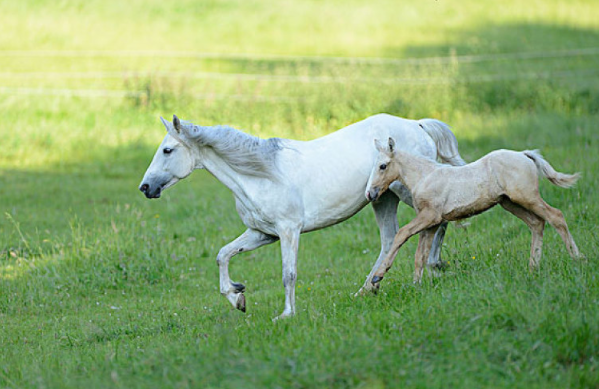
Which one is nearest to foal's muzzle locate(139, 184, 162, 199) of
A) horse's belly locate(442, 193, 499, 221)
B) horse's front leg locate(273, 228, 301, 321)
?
horse's front leg locate(273, 228, 301, 321)

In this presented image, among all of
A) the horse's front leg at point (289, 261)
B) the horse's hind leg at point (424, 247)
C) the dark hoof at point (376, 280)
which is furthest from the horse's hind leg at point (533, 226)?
the horse's front leg at point (289, 261)

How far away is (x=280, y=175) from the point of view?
6793 mm

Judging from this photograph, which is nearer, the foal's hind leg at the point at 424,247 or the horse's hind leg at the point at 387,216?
the foal's hind leg at the point at 424,247

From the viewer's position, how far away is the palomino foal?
6246mm

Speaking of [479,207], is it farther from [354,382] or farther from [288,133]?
[288,133]

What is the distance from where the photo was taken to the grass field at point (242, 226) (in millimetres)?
4797

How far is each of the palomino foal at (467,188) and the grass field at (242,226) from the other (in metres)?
0.32

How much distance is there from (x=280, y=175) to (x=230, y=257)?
940 millimetres

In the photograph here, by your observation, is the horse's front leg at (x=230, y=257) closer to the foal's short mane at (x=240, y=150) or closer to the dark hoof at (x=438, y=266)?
the foal's short mane at (x=240, y=150)

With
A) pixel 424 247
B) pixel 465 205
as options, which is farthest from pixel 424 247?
pixel 465 205

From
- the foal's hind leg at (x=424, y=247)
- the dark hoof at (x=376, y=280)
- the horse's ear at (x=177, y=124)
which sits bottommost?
the dark hoof at (x=376, y=280)

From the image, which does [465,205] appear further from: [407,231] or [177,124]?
[177,124]

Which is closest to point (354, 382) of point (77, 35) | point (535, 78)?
point (535, 78)

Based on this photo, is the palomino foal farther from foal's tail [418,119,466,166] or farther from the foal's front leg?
foal's tail [418,119,466,166]
